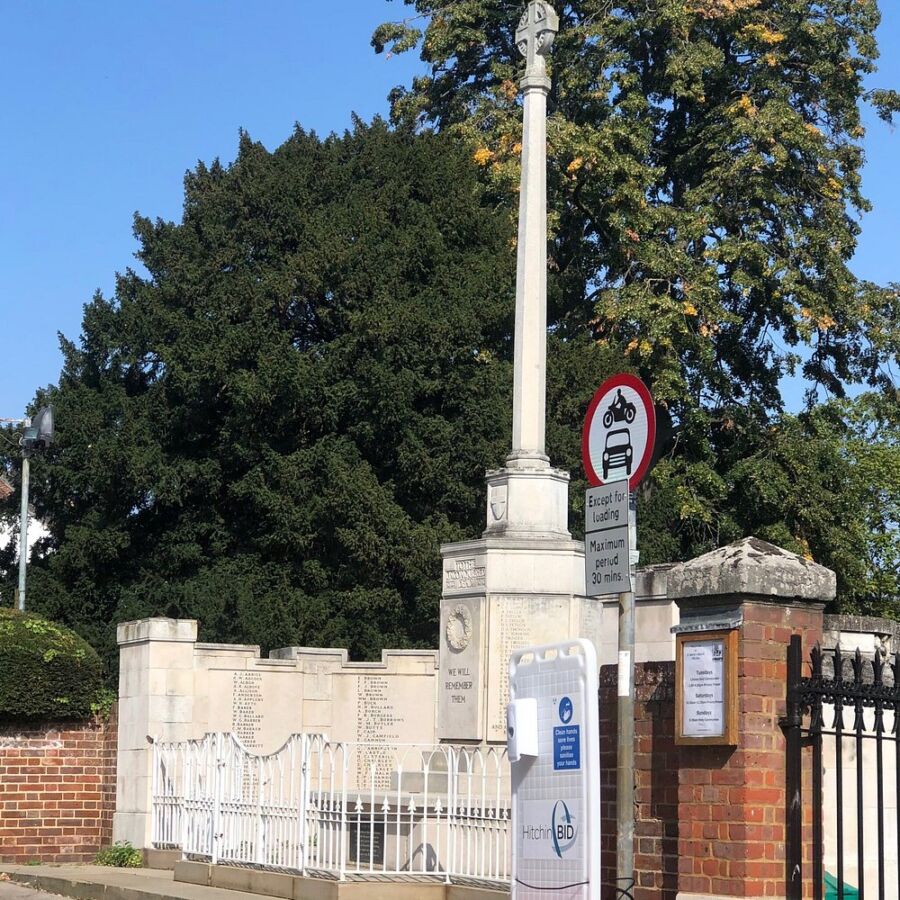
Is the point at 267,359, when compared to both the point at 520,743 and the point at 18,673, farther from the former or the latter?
the point at 520,743

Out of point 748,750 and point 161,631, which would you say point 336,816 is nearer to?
point 748,750

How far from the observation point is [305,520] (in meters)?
26.5

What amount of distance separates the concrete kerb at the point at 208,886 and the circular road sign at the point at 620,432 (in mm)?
3964

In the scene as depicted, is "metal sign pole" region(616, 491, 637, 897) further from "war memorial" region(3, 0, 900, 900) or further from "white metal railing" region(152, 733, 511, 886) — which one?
"white metal railing" region(152, 733, 511, 886)

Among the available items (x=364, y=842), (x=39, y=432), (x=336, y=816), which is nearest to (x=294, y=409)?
(x=39, y=432)

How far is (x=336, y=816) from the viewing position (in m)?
12.1

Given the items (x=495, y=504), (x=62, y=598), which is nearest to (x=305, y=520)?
(x=62, y=598)

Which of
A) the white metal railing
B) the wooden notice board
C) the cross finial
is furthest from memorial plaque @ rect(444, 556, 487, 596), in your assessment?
the wooden notice board

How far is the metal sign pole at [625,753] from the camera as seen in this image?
745 cm

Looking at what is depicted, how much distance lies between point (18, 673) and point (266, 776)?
6031mm

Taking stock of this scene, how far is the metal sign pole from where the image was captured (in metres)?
Answer: 7.45

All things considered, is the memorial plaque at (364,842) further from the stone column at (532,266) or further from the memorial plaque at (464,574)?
the stone column at (532,266)

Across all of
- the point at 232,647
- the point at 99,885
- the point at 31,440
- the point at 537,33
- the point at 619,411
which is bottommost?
the point at 99,885

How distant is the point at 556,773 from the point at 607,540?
1155 mm
